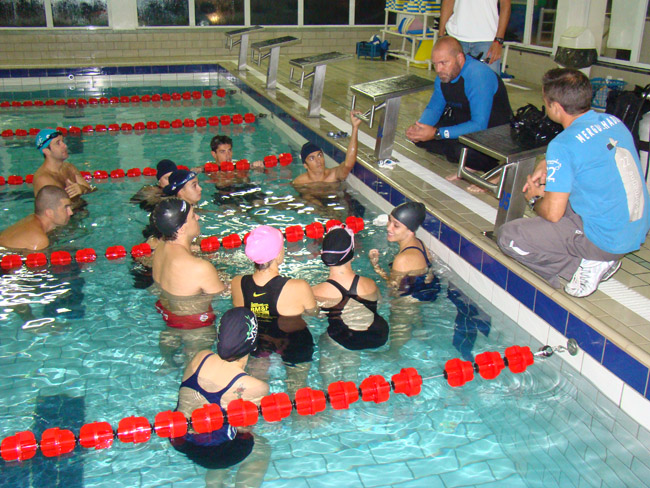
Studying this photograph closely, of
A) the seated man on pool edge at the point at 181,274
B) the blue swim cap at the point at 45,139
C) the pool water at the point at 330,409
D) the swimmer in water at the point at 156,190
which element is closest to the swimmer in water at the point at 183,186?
the pool water at the point at 330,409

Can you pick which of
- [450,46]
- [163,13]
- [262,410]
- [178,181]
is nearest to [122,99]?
[163,13]

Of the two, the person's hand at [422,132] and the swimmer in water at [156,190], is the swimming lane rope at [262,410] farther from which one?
the swimmer in water at [156,190]

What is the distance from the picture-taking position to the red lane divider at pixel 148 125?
355 inches

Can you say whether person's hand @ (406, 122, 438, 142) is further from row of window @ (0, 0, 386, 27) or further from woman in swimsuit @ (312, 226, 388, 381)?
row of window @ (0, 0, 386, 27)

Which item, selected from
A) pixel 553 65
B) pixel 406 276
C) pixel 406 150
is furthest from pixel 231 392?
pixel 553 65

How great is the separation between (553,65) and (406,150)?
4.78m

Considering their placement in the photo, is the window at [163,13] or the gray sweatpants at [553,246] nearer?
the gray sweatpants at [553,246]

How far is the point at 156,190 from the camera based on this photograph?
6.50 meters

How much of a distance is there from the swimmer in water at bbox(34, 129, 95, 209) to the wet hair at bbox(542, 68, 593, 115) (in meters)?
4.65

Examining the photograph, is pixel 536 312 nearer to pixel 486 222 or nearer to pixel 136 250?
pixel 486 222

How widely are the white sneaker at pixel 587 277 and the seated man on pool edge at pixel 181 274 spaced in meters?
2.17

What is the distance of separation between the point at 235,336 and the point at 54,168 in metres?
4.27

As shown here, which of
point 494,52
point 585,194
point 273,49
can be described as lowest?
point 585,194

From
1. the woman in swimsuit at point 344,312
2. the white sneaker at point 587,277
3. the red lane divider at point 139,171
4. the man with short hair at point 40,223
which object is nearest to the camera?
the white sneaker at point 587,277
